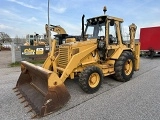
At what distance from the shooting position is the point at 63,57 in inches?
205

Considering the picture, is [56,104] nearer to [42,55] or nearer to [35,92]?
[35,92]

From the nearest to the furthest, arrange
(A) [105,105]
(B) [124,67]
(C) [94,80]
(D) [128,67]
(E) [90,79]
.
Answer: (A) [105,105] < (E) [90,79] < (C) [94,80] < (B) [124,67] < (D) [128,67]

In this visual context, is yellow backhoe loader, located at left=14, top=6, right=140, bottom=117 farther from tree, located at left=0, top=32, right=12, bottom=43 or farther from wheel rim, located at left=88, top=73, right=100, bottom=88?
tree, located at left=0, top=32, right=12, bottom=43

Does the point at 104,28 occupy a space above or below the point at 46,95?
above

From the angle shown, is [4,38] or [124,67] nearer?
[124,67]

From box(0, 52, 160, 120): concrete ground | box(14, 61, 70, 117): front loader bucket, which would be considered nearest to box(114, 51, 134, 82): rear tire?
box(0, 52, 160, 120): concrete ground

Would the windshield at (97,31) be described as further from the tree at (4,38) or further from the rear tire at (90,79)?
the tree at (4,38)

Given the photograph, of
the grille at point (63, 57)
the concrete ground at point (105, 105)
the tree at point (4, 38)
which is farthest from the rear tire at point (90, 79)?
the tree at point (4, 38)

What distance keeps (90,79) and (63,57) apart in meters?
1.12

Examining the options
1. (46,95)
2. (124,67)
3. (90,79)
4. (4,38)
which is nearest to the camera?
(46,95)

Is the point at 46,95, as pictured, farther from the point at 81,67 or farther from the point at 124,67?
the point at 124,67

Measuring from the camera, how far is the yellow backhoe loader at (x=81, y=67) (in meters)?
3.77

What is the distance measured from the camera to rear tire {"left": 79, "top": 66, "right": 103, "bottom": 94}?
4613 millimetres


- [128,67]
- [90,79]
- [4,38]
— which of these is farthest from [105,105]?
[4,38]
